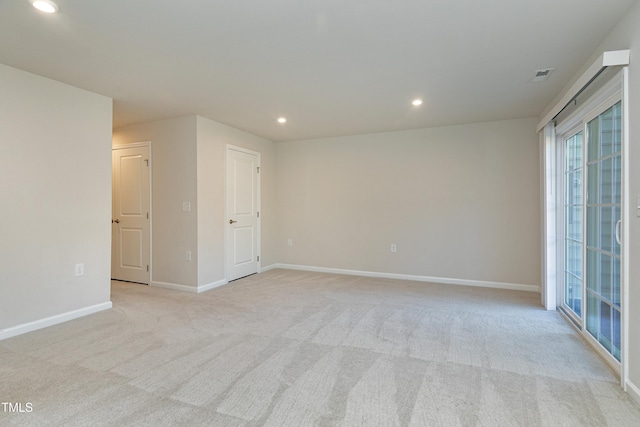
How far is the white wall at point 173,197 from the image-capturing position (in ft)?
14.3

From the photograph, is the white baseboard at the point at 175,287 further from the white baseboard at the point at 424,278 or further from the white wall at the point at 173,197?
the white baseboard at the point at 424,278

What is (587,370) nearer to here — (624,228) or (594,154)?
(624,228)

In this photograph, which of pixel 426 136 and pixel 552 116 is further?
pixel 426 136

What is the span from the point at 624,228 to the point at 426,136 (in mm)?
3244

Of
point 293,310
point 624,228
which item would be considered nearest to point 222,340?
point 293,310

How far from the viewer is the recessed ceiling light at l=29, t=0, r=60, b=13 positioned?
6.35 feet

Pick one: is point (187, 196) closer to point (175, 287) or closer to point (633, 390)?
point (175, 287)

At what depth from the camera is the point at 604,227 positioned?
253cm

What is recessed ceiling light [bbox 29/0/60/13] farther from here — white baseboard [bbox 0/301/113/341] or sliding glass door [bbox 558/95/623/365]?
sliding glass door [bbox 558/95/623/365]

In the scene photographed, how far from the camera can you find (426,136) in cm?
500

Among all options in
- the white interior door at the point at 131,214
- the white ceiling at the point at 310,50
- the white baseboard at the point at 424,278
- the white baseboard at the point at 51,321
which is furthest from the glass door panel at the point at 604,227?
the white interior door at the point at 131,214

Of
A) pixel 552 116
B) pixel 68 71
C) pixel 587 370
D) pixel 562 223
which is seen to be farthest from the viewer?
pixel 562 223

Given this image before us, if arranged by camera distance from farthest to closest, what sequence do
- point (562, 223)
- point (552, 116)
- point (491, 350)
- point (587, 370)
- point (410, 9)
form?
point (562, 223) < point (552, 116) < point (491, 350) < point (587, 370) < point (410, 9)

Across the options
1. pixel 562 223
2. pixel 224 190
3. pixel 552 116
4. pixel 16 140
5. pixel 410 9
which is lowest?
pixel 562 223
